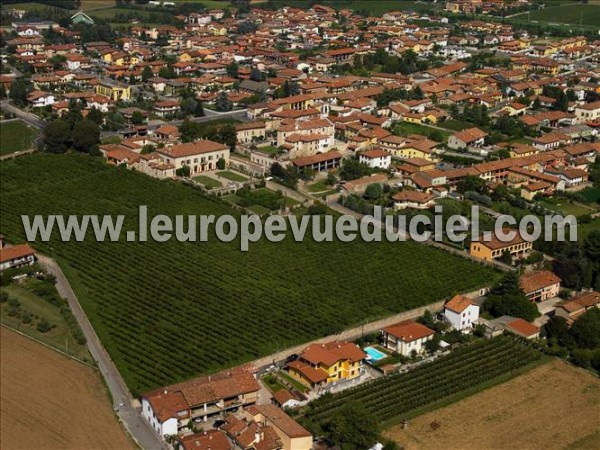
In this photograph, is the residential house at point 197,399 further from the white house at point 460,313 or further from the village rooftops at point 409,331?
the white house at point 460,313

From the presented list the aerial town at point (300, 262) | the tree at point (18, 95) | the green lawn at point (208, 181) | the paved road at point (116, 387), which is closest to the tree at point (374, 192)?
the aerial town at point (300, 262)

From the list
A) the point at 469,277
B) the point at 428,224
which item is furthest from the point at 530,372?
the point at 428,224

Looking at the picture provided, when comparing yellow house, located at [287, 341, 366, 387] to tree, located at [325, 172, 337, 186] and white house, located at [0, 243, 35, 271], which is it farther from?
tree, located at [325, 172, 337, 186]

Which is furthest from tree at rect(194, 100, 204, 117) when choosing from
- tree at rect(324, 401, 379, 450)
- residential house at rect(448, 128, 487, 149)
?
tree at rect(324, 401, 379, 450)

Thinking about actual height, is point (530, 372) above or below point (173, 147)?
below

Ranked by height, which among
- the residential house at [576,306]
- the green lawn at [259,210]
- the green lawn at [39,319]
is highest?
the green lawn at [259,210]

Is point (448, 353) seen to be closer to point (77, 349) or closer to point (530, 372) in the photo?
point (530, 372)
